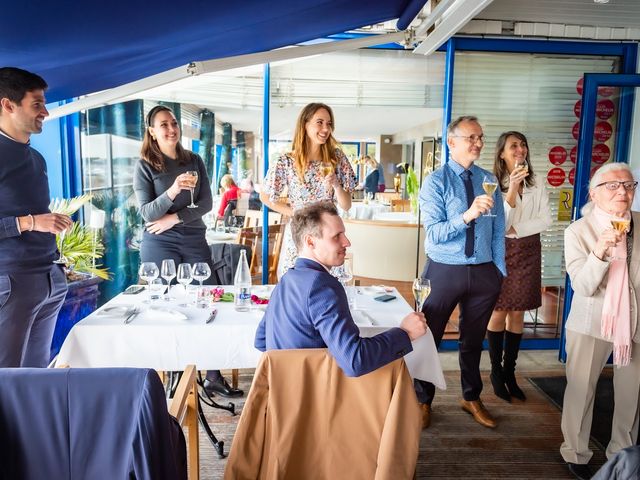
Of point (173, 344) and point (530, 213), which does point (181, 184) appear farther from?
point (530, 213)

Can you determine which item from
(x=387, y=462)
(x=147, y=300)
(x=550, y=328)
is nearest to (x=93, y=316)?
(x=147, y=300)

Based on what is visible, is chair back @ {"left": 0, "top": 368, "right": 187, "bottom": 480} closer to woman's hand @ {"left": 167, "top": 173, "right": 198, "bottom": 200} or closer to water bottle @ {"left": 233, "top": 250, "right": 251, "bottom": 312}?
water bottle @ {"left": 233, "top": 250, "right": 251, "bottom": 312}

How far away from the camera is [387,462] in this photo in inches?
56.6

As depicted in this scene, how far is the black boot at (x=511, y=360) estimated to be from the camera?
10.9 feet

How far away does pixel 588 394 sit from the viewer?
2377mm

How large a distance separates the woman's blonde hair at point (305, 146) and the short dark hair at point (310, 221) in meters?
1.29

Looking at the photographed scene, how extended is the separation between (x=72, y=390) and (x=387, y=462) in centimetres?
87

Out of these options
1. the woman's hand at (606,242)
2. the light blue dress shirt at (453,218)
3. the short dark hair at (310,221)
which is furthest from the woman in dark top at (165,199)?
the woman's hand at (606,242)

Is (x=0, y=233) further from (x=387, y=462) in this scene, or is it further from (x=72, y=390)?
(x=387, y=462)

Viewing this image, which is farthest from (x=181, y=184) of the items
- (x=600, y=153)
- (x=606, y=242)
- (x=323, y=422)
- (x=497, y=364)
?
(x=600, y=153)

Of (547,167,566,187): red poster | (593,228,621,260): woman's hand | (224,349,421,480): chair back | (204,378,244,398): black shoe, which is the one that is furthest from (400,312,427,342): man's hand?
(547,167,566,187): red poster

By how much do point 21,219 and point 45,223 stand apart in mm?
92

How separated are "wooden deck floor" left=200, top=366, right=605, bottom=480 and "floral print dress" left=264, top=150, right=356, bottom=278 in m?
1.18

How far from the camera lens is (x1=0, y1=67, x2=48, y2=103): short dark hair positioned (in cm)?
198
